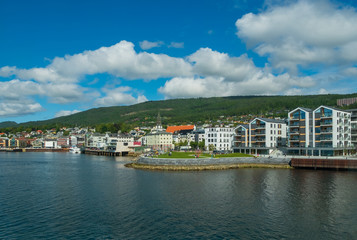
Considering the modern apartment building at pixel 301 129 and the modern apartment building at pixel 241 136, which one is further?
the modern apartment building at pixel 241 136

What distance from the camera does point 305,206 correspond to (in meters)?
35.5

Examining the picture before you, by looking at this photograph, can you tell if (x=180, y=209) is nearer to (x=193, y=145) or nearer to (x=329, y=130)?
(x=329, y=130)

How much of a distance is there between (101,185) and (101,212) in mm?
17833

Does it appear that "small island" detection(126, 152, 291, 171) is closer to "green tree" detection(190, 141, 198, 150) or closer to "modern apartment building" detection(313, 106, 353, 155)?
"modern apartment building" detection(313, 106, 353, 155)

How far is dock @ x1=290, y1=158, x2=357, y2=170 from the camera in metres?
65.8

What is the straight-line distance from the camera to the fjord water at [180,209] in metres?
27.1

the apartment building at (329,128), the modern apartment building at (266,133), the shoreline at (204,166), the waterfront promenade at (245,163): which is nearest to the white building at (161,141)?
the modern apartment building at (266,133)

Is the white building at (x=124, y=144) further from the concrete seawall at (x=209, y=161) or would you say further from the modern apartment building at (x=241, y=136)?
the concrete seawall at (x=209, y=161)

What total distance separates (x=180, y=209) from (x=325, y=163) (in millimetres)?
48428

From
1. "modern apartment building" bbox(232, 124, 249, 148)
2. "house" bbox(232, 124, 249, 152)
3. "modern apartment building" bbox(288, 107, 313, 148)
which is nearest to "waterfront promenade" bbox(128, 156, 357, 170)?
"modern apartment building" bbox(288, 107, 313, 148)

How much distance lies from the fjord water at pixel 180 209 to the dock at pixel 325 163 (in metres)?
13.1

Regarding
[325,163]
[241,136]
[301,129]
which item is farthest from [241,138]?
[325,163]

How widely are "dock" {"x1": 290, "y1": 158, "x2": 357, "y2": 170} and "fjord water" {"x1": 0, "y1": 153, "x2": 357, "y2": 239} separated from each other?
42.9 ft

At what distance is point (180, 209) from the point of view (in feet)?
113
